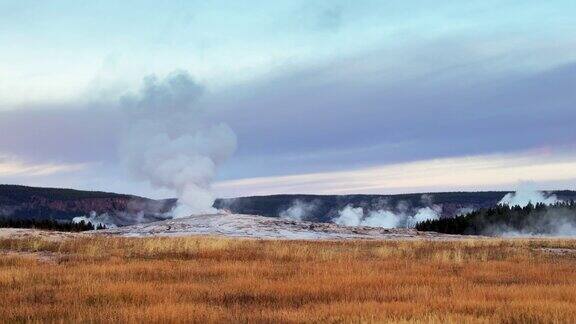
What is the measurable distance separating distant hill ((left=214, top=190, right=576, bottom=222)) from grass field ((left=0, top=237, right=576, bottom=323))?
11722cm

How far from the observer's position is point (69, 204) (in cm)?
13175

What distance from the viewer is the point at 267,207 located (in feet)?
468

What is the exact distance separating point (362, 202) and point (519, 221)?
84335mm

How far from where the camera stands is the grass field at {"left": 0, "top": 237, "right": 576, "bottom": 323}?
1044cm

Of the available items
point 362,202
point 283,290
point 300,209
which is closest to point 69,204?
point 300,209

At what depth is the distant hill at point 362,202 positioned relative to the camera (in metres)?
140

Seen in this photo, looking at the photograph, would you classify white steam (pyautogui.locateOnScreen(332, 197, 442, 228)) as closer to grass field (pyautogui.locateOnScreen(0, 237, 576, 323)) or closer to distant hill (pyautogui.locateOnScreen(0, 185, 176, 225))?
distant hill (pyautogui.locateOnScreen(0, 185, 176, 225))

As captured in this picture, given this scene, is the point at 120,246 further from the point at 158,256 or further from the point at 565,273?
the point at 565,273

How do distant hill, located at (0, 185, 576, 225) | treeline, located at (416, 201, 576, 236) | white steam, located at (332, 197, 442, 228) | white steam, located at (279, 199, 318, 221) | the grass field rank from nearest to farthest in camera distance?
the grass field
treeline, located at (416, 201, 576, 236)
distant hill, located at (0, 185, 576, 225)
white steam, located at (332, 197, 442, 228)
white steam, located at (279, 199, 318, 221)

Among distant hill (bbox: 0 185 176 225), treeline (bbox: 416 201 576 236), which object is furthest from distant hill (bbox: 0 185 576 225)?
treeline (bbox: 416 201 576 236)

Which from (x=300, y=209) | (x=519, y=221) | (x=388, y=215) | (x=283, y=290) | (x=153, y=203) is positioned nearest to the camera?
(x=283, y=290)

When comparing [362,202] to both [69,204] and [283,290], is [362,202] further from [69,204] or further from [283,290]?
[283,290]

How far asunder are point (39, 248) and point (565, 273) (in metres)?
18.5

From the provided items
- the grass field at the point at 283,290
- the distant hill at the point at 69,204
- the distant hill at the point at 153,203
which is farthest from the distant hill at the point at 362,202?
the grass field at the point at 283,290
